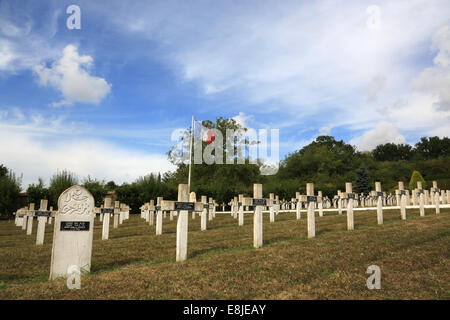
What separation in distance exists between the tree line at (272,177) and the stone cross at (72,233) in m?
34.1

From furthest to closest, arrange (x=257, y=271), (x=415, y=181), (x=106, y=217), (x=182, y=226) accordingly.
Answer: (x=415, y=181) → (x=106, y=217) → (x=182, y=226) → (x=257, y=271)

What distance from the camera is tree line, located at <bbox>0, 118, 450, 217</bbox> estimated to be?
3919 cm

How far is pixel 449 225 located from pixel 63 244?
13.8 m

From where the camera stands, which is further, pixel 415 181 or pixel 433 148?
pixel 433 148

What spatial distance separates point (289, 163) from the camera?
67.3 metres

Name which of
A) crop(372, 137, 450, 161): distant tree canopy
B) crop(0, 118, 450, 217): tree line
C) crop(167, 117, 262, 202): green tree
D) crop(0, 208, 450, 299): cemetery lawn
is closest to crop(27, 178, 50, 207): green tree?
crop(0, 118, 450, 217): tree line

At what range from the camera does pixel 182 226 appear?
848 centimetres

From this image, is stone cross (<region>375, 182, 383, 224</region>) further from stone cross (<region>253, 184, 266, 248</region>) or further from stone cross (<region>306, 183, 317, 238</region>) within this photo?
stone cross (<region>253, 184, 266, 248</region>)

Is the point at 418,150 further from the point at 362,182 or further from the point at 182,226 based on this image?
the point at 182,226

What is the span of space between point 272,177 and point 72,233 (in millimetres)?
61187

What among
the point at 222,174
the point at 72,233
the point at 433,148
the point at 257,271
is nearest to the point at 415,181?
the point at 222,174

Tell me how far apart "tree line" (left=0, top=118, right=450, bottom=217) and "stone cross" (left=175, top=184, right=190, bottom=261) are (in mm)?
34332
